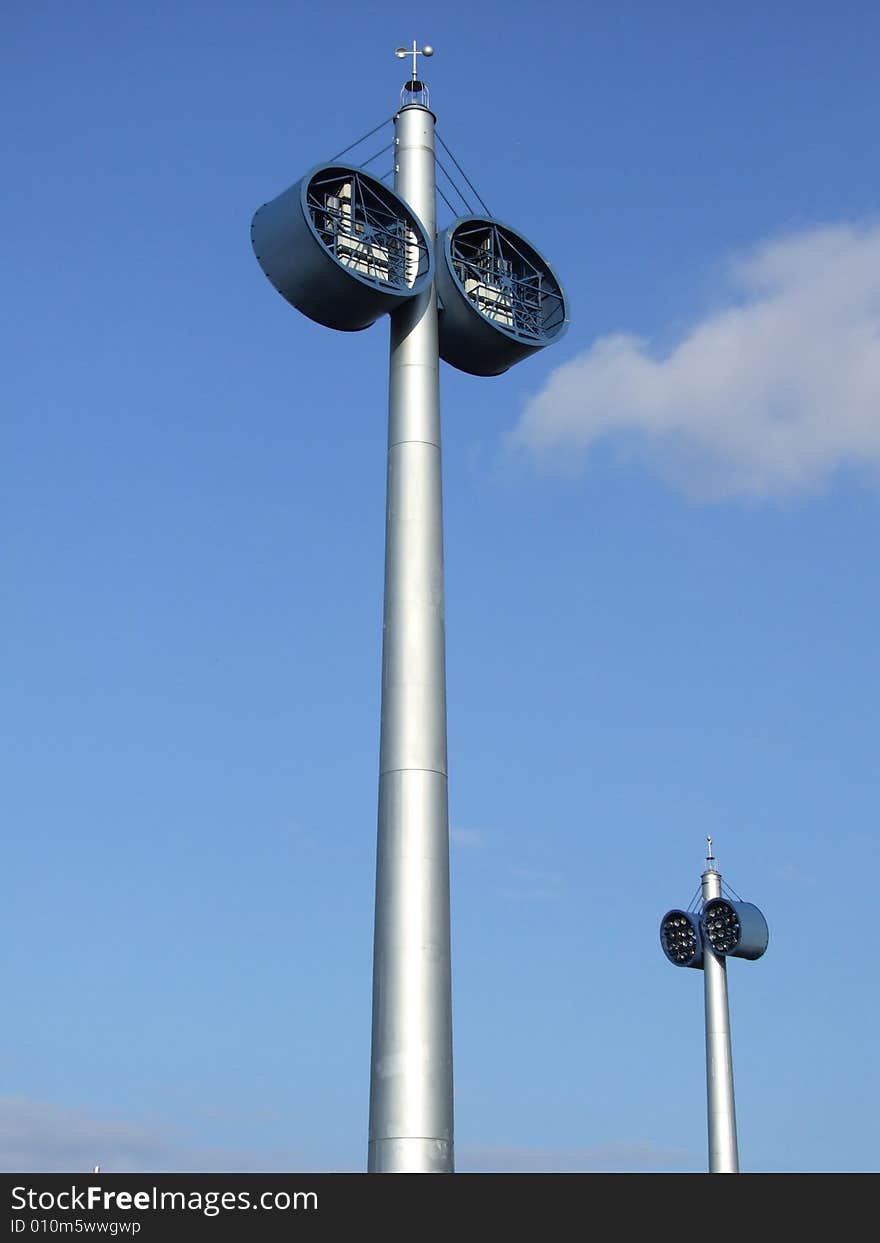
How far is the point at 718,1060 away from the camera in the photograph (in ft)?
273

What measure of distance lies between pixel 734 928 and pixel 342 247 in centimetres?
5286

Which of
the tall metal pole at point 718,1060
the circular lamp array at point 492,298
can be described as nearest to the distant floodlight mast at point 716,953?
the tall metal pole at point 718,1060

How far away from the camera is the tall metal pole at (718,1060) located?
8100cm

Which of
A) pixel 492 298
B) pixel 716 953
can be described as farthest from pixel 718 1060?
pixel 492 298

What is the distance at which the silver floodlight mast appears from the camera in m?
35.4

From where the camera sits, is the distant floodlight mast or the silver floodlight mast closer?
the silver floodlight mast

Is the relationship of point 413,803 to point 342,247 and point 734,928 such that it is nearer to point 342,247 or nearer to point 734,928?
point 342,247

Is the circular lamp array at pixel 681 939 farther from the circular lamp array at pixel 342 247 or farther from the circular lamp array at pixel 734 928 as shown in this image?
the circular lamp array at pixel 342 247

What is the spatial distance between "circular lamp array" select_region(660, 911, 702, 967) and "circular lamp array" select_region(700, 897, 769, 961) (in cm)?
63

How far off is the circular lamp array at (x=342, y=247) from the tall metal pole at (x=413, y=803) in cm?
90

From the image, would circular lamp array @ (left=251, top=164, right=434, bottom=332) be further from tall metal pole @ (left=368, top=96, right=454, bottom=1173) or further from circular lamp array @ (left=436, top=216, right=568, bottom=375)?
circular lamp array @ (left=436, top=216, right=568, bottom=375)

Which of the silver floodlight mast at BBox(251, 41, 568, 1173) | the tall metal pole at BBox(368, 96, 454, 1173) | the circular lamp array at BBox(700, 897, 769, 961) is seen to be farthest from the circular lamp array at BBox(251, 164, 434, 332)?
the circular lamp array at BBox(700, 897, 769, 961)

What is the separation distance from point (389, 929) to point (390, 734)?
4.59 m
